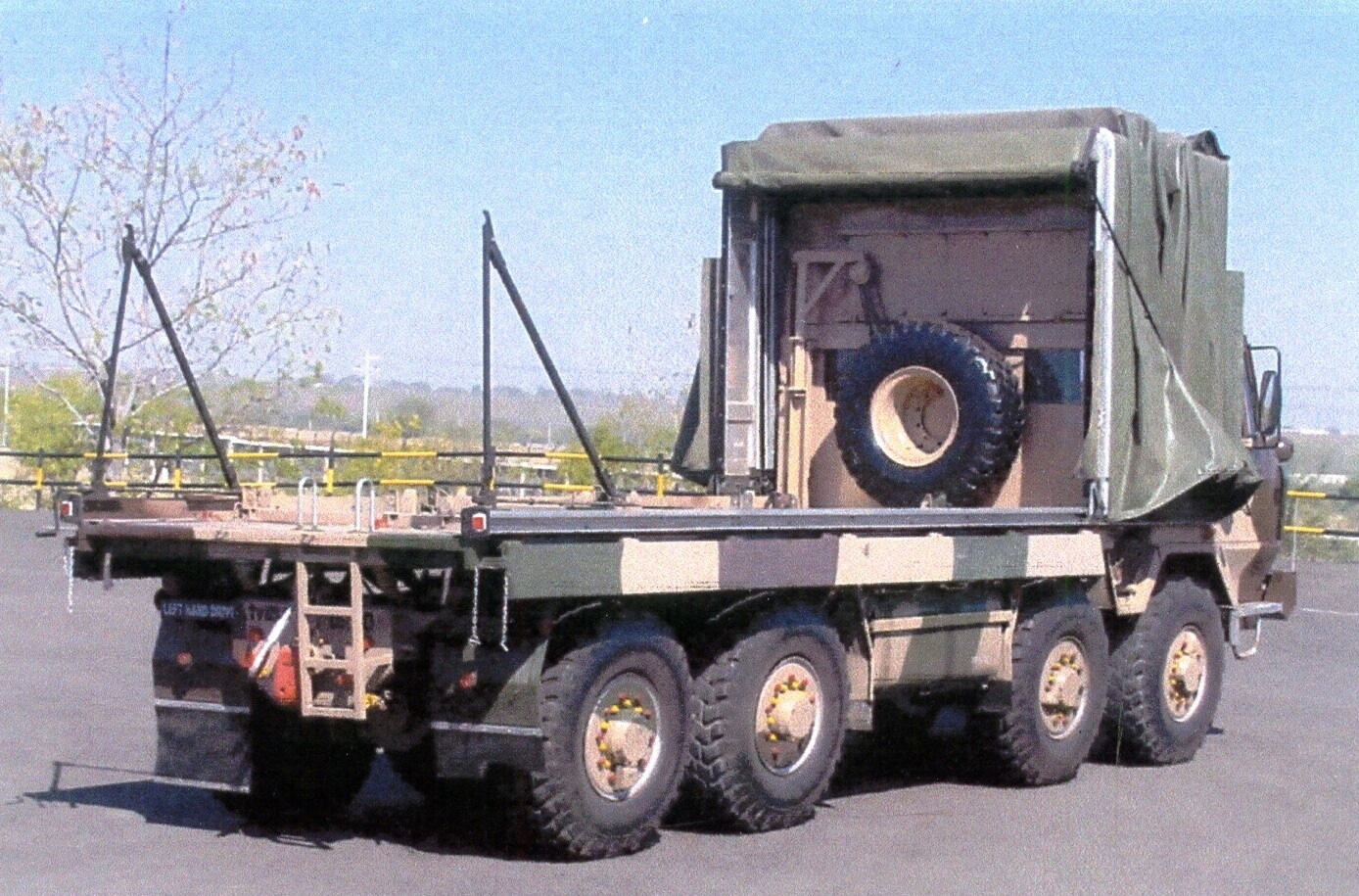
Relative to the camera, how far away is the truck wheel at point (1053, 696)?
40.7ft

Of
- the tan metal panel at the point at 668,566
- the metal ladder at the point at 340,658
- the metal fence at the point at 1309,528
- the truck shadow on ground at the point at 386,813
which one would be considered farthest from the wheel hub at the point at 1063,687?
the metal fence at the point at 1309,528

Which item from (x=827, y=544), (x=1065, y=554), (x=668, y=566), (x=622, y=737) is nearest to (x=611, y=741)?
(x=622, y=737)

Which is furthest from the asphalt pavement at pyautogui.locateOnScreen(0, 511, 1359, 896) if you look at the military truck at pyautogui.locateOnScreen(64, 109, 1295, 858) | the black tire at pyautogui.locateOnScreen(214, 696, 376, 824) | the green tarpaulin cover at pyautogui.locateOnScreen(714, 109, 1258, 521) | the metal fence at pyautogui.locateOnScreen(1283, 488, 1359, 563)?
the metal fence at pyautogui.locateOnScreen(1283, 488, 1359, 563)

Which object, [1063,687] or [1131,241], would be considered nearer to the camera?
[1063,687]

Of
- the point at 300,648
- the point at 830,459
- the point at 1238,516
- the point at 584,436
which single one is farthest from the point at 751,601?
the point at 1238,516

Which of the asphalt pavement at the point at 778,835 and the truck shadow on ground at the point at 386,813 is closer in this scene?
the asphalt pavement at the point at 778,835

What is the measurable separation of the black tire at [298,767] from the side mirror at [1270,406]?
6.29 meters

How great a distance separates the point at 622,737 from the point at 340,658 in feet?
3.89

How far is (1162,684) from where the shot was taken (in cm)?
1361

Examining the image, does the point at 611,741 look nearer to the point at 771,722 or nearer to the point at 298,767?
the point at 771,722

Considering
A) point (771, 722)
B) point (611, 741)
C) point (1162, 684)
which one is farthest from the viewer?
point (1162, 684)

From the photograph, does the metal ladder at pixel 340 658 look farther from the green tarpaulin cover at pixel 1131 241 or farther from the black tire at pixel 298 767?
the green tarpaulin cover at pixel 1131 241

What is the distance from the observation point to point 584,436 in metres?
9.88

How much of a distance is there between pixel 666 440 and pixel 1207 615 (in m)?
21.7
